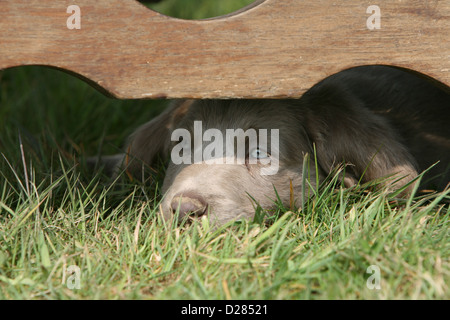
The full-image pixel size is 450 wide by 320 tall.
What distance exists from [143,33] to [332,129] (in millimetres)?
1164

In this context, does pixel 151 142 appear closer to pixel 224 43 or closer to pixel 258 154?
pixel 258 154

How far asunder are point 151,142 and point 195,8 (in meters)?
3.86

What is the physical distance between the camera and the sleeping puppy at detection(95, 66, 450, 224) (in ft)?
8.98

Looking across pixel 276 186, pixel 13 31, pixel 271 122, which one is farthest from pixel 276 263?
pixel 13 31

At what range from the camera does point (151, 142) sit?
3488 mm

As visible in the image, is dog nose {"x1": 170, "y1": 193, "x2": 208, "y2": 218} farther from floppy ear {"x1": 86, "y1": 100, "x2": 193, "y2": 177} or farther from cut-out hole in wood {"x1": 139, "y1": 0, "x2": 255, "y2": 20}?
cut-out hole in wood {"x1": 139, "y1": 0, "x2": 255, "y2": 20}

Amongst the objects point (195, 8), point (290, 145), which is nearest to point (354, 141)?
point (290, 145)

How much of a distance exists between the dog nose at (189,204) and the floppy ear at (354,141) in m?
0.73

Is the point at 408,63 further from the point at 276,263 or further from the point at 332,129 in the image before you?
the point at 276,263

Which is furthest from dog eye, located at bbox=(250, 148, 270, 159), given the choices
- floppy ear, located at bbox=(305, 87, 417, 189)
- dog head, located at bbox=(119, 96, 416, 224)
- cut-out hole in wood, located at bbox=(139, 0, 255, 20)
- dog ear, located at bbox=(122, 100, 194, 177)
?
cut-out hole in wood, located at bbox=(139, 0, 255, 20)

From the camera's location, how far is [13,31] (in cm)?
227

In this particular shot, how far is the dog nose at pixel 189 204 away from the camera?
2.56 m

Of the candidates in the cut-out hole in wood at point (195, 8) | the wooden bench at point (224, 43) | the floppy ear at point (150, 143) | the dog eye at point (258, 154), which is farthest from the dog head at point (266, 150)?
the cut-out hole in wood at point (195, 8)
